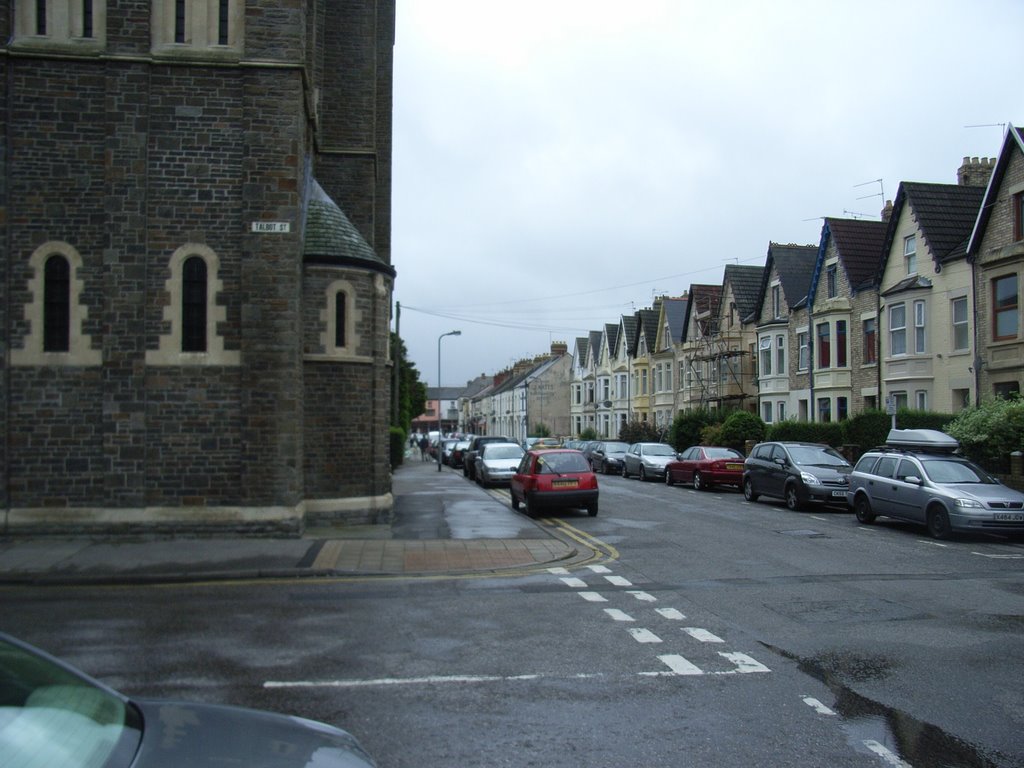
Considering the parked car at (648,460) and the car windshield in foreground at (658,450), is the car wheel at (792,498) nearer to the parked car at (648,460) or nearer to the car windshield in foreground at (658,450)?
the parked car at (648,460)

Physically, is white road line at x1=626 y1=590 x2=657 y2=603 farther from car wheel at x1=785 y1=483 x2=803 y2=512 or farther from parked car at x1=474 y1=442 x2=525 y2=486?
parked car at x1=474 y1=442 x2=525 y2=486

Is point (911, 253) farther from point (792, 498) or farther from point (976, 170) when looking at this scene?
point (792, 498)

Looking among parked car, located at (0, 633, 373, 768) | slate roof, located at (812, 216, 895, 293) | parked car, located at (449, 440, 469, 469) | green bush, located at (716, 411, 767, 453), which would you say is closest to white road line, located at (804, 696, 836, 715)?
parked car, located at (0, 633, 373, 768)

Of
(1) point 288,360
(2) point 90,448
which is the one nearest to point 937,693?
(1) point 288,360

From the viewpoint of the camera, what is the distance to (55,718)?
2898 mm

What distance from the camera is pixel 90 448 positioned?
577 inches

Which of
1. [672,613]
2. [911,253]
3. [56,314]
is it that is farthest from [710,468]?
[56,314]

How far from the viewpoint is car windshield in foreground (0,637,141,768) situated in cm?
266

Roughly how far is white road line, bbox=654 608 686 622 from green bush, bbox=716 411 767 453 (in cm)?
2792

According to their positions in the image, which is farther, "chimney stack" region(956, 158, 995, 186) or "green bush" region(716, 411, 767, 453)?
"green bush" region(716, 411, 767, 453)

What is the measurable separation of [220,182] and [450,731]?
1200 cm

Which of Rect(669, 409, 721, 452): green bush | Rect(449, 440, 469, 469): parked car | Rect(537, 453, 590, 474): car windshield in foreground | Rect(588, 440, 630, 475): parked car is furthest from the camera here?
Rect(449, 440, 469, 469): parked car

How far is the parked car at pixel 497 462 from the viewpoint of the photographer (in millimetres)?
29969

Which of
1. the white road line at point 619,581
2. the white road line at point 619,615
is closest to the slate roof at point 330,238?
the white road line at point 619,581
